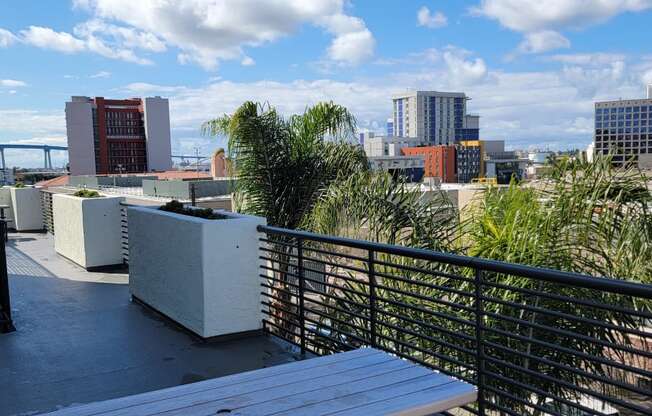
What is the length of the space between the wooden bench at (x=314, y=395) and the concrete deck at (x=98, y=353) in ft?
6.62

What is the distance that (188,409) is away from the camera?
7.35ft

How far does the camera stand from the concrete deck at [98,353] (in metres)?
4.30

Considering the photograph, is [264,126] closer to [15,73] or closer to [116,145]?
[15,73]

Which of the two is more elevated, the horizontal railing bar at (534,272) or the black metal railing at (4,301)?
the horizontal railing bar at (534,272)

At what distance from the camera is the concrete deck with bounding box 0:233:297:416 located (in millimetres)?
4300

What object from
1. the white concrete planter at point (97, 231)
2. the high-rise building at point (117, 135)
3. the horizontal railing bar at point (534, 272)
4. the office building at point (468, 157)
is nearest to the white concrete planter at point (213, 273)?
the horizontal railing bar at point (534, 272)

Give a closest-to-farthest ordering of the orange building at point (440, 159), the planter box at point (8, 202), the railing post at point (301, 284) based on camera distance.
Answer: the railing post at point (301, 284)
the planter box at point (8, 202)
the orange building at point (440, 159)

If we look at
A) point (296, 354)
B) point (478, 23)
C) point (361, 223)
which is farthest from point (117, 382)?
point (478, 23)

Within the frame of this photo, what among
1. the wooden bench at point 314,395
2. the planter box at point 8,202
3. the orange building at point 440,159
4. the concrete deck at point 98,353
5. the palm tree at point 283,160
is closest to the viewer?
the wooden bench at point 314,395

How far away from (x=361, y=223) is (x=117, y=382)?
12.5 ft

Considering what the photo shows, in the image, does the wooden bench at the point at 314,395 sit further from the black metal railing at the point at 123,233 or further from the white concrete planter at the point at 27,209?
the white concrete planter at the point at 27,209

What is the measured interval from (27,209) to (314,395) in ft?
53.0

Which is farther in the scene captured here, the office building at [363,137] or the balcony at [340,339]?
the office building at [363,137]

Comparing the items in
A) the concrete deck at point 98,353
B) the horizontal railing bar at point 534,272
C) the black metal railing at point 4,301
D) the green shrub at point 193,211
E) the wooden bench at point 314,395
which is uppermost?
the green shrub at point 193,211
